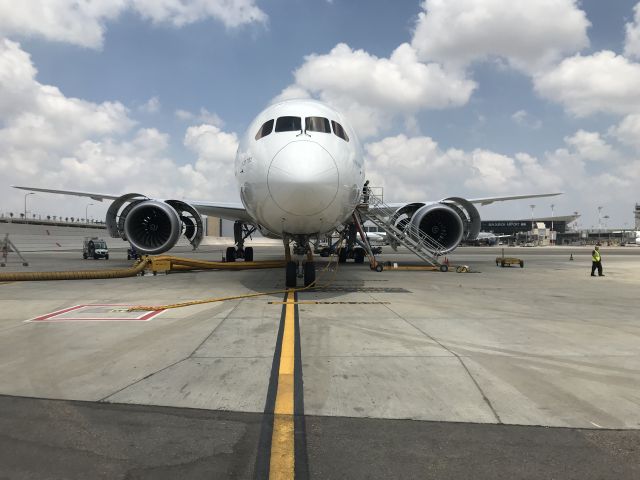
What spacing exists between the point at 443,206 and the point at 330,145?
8.47 metres

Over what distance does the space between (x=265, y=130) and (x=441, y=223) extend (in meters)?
9.76

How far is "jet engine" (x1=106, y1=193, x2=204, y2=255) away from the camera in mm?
14086

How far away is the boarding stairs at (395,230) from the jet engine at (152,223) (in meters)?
5.92

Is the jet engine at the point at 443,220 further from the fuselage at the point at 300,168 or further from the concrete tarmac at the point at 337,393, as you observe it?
the concrete tarmac at the point at 337,393

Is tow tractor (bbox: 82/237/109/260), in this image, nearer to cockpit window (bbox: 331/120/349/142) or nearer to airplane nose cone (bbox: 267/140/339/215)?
cockpit window (bbox: 331/120/349/142)

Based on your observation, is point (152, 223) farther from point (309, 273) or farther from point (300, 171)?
point (300, 171)

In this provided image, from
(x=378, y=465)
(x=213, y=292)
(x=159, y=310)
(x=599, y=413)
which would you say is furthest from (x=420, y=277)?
(x=378, y=465)

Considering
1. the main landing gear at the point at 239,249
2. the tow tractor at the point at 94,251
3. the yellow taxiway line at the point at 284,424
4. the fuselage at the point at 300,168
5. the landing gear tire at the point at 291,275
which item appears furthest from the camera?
the tow tractor at the point at 94,251

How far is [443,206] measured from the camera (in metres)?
15.3

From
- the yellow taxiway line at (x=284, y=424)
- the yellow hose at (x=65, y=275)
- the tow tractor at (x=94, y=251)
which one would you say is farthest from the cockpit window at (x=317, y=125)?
the tow tractor at (x=94, y=251)

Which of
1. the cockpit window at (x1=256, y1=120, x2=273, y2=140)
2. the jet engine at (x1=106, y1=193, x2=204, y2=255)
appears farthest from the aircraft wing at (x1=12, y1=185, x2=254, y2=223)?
the cockpit window at (x1=256, y1=120, x2=273, y2=140)

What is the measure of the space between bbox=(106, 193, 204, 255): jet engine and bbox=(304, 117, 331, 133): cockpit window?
23.6ft

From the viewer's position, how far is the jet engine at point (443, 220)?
1535cm

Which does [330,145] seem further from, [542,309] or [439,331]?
[542,309]
